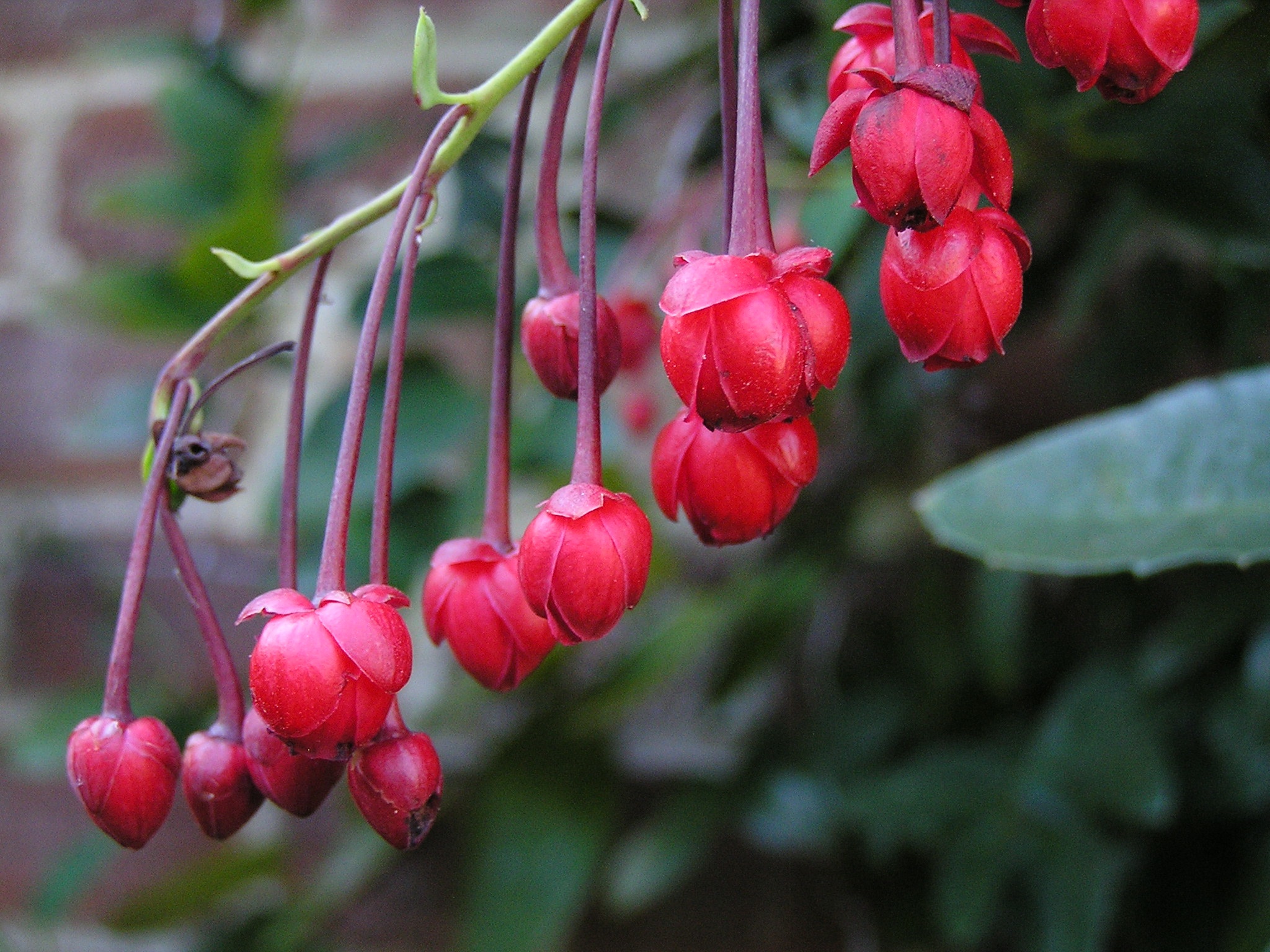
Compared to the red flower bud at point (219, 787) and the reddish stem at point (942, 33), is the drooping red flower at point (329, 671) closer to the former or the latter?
the red flower bud at point (219, 787)

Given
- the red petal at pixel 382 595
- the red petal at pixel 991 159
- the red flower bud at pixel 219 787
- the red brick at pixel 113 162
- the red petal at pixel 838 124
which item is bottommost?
the red flower bud at pixel 219 787

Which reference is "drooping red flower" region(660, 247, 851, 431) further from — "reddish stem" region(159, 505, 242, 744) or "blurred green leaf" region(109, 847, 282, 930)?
"blurred green leaf" region(109, 847, 282, 930)

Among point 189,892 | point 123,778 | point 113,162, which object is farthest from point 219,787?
point 113,162

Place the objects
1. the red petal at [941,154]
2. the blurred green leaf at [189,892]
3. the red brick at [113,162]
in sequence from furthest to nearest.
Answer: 1. the red brick at [113,162]
2. the blurred green leaf at [189,892]
3. the red petal at [941,154]

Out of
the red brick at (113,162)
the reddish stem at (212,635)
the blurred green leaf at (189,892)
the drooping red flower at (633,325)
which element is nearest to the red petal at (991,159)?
the reddish stem at (212,635)

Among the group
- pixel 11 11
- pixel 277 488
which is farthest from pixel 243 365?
pixel 11 11

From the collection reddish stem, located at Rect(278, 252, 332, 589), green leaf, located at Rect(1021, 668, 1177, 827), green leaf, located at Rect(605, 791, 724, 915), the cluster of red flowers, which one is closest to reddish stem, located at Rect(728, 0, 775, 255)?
the cluster of red flowers
